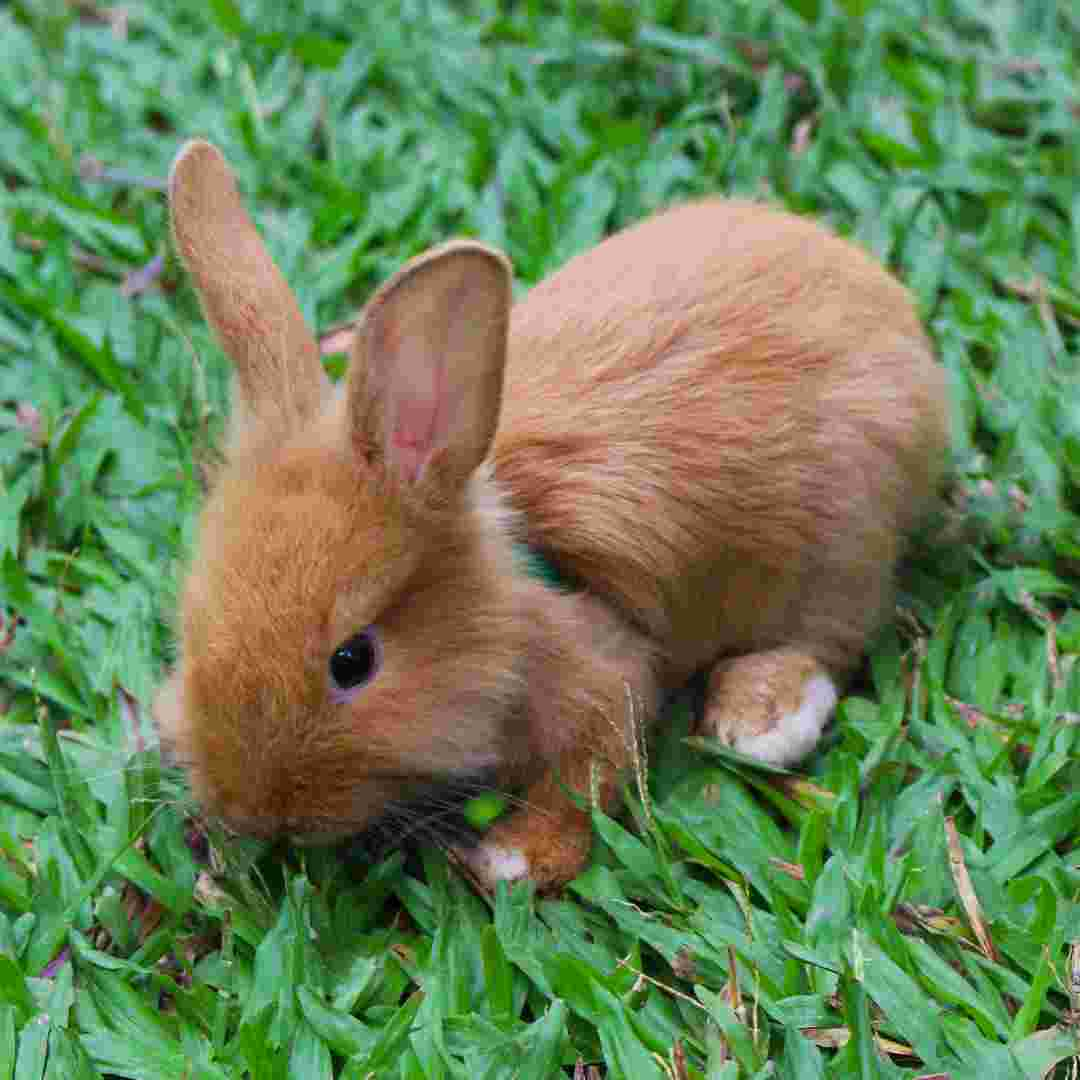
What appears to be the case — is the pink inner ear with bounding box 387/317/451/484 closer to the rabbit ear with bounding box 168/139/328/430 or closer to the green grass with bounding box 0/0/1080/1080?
the rabbit ear with bounding box 168/139/328/430

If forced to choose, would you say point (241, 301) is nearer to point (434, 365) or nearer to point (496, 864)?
point (434, 365)

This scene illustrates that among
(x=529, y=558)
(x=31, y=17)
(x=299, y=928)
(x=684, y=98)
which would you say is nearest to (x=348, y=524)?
(x=529, y=558)

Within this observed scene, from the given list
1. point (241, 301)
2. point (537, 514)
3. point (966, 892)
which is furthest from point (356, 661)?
point (966, 892)

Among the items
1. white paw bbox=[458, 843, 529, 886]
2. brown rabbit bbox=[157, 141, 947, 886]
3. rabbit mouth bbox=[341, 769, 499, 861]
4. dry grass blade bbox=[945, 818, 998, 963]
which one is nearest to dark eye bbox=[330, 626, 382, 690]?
brown rabbit bbox=[157, 141, 947, 886]

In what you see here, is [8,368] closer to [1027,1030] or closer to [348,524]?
[348,524]

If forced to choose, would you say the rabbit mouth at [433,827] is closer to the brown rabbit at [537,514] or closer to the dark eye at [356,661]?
the brown rabbit at [537,514]
